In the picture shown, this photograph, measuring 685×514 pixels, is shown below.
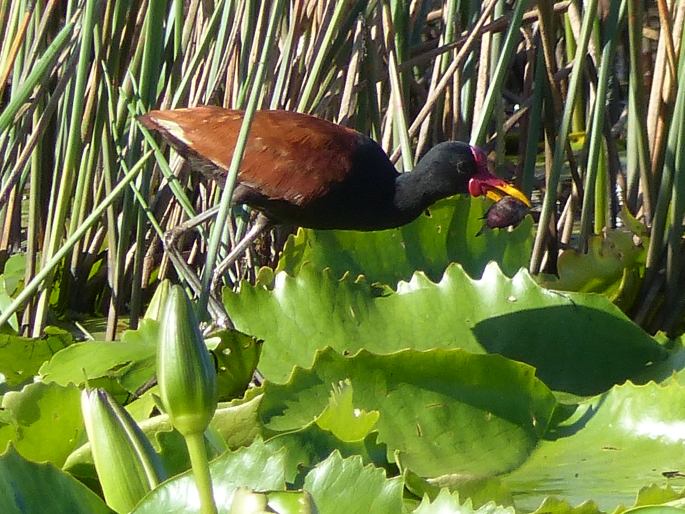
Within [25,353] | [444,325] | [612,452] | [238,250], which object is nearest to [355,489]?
[612,452]

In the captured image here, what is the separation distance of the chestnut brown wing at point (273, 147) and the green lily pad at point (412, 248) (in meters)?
0.43

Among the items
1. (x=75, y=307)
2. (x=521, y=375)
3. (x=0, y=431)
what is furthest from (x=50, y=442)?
(x=75, y=307)

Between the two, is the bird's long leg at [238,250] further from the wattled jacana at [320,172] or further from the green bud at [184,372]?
the green bud at [184,372]

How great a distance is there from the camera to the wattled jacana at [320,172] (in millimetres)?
2299

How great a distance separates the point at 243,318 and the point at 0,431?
471mm

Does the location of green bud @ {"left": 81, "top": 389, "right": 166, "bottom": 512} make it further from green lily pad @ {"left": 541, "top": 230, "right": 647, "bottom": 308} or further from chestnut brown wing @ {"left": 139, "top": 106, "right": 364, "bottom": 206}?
chestnut brown wing @ {"left": 139, "top": 106, "right": 364, "bottom": 206}

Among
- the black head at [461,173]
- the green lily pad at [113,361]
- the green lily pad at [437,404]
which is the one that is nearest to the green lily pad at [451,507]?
the green lily pad at [437,404]

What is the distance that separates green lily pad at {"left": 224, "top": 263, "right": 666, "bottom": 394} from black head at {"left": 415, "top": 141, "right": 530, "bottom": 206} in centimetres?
70

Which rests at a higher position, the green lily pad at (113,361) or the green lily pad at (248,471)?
the green lily pad at (248,471)

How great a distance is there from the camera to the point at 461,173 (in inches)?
91.8

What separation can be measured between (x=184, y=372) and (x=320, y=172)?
1816mm

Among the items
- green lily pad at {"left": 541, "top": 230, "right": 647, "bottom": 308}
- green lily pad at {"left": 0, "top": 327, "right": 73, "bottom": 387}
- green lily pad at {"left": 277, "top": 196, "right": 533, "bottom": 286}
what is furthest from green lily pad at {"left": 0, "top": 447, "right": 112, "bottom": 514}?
green lily pad at {"left": 541, "top": 230, "right": 647, "bottom": 308}

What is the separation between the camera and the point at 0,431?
1.18m

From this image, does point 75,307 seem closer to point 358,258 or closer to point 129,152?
point 129,152
